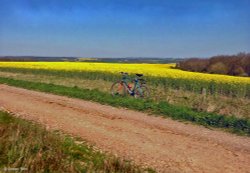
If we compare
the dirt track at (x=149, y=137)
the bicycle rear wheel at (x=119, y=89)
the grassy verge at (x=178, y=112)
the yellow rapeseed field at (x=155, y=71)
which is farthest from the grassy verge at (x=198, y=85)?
the dirt track at (x=149, y=137)

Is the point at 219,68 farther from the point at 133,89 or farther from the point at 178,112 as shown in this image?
the point at 178,112

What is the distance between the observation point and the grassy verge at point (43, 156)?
18.0 ft

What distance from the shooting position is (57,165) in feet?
18.4

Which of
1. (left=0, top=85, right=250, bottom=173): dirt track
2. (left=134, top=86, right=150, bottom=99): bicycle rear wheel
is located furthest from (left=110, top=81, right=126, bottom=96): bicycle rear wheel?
(left=0, top=85, right=250, bottom=173): dirt track

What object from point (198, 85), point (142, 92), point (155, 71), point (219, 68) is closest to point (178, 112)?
point (142, 92)

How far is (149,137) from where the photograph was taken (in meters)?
9.27

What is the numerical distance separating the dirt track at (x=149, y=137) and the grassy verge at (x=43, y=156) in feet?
2.92

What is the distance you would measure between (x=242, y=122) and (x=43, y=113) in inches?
260

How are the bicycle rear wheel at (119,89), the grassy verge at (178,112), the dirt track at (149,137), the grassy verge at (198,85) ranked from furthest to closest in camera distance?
1. the grassy verge at (198,85)
2. the bicycle rear wheel at (119,89)
3. the grassy verge at (178,112)
4. the dirt track at (149,137)

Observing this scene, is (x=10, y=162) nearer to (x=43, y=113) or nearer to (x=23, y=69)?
(x=43, y=113)

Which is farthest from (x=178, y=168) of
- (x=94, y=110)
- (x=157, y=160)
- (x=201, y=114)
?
(x=94, y=110)

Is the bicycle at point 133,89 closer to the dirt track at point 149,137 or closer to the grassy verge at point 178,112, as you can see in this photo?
the grassy verge at point 178,112

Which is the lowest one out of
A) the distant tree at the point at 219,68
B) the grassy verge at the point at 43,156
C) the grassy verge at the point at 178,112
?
the distant tree at the point at 219,68

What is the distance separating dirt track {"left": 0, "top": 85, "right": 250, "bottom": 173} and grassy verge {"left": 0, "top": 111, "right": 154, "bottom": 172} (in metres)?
0.89
